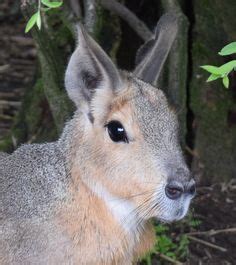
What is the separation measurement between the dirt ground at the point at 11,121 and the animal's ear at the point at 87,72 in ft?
6.11

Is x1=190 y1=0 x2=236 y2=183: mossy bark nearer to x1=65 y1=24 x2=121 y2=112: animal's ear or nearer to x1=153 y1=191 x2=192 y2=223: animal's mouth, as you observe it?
x1=65 y1=24 x2=121 y2=112: animal's ear

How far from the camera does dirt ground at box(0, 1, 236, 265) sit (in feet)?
19.0

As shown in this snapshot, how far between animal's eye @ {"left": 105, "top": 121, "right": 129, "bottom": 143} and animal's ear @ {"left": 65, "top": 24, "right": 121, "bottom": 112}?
0.21m

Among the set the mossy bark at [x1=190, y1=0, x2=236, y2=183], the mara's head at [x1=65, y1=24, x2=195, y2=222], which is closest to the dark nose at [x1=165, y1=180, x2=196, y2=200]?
the mara's head at [x1=65, y1=24, x2=195, y2=222]

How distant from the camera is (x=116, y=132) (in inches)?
161

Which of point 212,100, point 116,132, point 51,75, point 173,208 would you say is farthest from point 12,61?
point 173,208

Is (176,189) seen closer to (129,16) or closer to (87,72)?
(87,72)

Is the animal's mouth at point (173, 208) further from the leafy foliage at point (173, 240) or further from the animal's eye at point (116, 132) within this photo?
the leafy foliage at point (173, 240)

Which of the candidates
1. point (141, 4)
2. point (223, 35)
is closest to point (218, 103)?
point (223, 35)

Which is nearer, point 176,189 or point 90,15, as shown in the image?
point 176,189

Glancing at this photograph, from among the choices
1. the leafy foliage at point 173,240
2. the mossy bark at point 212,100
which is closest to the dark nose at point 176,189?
the leafy foliage at point 173,240

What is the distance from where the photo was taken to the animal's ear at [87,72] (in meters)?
4.09

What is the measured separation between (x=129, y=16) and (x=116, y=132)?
2.11 meters

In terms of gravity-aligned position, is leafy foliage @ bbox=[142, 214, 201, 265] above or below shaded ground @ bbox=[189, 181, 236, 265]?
above
